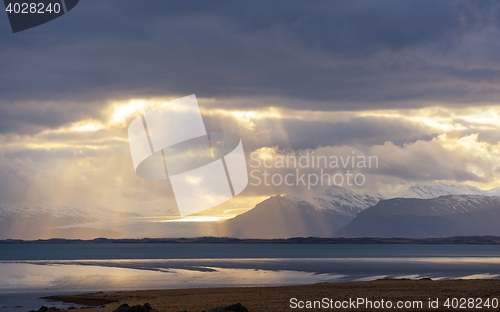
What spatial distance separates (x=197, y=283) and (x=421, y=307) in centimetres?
3111

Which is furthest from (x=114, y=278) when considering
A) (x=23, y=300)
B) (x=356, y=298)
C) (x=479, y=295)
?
(x=479, y=295)

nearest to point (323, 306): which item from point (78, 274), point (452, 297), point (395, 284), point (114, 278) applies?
point (452, 297)

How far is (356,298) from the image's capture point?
39031 mm

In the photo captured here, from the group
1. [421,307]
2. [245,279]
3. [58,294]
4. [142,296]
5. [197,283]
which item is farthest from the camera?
[245,279]

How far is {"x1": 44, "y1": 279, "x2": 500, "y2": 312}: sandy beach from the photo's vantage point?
37125mm

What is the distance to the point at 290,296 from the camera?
1649 inches

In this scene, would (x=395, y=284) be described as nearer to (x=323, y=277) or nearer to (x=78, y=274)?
(x=323, y=277)

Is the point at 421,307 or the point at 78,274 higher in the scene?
the point at 78,274

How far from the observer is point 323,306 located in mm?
35719

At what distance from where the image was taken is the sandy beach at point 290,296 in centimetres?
3712

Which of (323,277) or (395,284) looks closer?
(395,284)

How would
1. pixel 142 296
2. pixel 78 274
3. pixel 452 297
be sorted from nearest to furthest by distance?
pixel 452 297, pixel 142 296, pixel 78 274

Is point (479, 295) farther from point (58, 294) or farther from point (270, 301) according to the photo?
point (58, 294)

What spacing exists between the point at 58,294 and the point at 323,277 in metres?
29.7
